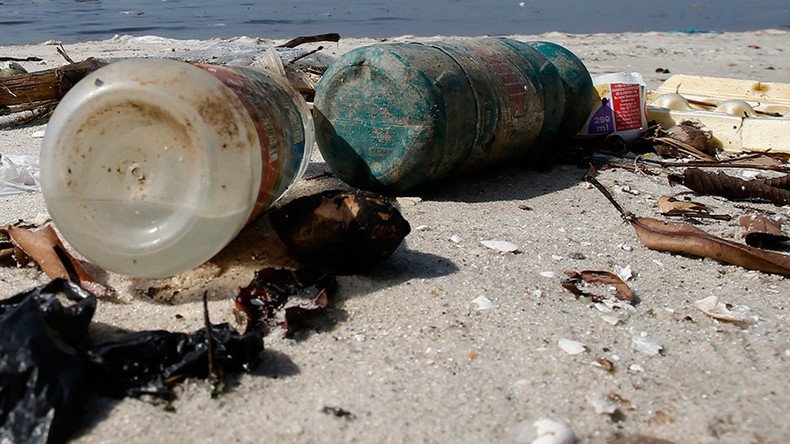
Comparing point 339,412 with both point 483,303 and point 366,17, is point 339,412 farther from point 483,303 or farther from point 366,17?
point 366,17

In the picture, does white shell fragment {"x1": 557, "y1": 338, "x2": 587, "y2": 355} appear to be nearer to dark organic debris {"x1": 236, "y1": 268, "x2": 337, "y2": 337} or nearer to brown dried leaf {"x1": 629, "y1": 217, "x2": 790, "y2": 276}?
dark organic debris {"x1": 236, "y1": 268, "x2": 337, "y2": 337}

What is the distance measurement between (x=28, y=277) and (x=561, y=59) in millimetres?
2868

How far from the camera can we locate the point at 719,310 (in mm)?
2285

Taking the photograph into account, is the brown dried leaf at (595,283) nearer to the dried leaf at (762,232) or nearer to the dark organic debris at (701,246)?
the dark organic debris at (701,246)

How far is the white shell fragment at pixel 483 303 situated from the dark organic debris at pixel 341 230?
33 cm

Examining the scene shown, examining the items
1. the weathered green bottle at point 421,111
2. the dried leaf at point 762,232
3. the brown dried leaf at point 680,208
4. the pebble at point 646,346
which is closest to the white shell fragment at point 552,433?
the pebble at point 646,346

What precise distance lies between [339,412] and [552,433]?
18.9 inches

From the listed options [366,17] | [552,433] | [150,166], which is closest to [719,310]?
[552,433]

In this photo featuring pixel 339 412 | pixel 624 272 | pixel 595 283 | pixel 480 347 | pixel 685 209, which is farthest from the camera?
pixel 685 209

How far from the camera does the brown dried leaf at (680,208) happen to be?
323 centimetres

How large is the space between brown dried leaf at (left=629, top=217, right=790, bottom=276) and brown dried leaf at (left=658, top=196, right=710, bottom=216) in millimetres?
317

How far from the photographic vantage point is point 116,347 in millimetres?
1786

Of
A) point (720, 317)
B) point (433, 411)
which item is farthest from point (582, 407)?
point (720, 317)

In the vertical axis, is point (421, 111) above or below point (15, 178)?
above
